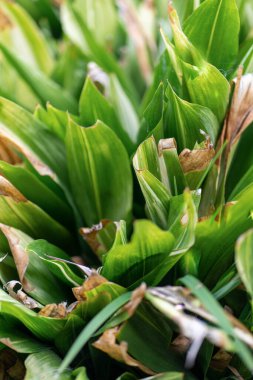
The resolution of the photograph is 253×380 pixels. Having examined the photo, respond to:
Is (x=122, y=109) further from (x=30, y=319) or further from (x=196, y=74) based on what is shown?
(x=30, y=319)

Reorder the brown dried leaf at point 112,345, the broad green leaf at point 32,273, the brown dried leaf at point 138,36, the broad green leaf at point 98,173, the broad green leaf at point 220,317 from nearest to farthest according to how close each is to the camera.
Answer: the broad green leaf at point 220,317 → the brown dried leaf at point 112,345 → the broad green leaf at point 32,273 → the broad green leaf at point 98,173 → the brown dried leaf at point 138,36

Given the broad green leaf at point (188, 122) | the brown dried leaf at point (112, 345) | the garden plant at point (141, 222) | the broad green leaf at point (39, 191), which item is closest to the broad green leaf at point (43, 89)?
the garden plant at point (141, 222)

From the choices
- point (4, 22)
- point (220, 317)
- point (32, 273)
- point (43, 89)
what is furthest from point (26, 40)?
point (220, 317)

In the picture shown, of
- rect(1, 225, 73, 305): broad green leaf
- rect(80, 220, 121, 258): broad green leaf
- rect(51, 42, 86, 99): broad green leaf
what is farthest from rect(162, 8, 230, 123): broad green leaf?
rect(51, 42, 86, 99): broad green leaf

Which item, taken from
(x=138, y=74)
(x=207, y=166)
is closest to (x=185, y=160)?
(x=207, y=166)

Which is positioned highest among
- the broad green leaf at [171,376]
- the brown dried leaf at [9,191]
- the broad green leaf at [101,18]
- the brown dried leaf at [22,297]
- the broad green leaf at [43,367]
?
the broad green leaf at [101,18]

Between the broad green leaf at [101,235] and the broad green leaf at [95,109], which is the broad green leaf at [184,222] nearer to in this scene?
the broad green leaf at [101,235]

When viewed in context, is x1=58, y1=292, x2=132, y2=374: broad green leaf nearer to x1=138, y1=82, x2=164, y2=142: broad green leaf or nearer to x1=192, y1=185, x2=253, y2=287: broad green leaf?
x1=192, y1=185, x2=253, y2=287: broad green leaf

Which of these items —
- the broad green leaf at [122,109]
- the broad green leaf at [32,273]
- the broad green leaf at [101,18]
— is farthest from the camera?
the broad green leaf at [101,18]
